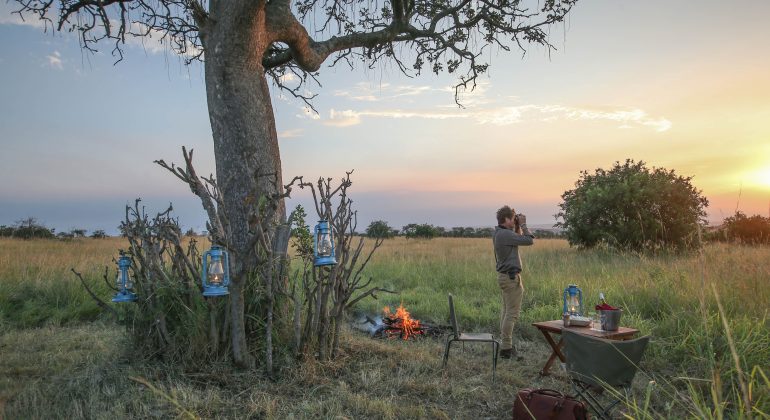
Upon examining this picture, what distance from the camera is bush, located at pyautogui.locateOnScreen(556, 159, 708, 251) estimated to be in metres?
16.9

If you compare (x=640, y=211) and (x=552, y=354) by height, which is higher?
(x=640, y=211)

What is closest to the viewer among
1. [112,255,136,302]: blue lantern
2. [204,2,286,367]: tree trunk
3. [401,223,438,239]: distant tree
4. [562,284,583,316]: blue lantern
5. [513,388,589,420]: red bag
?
[513,388,589,420]: red bag

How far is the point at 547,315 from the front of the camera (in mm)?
8305

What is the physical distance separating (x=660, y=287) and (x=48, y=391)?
26.8 feet

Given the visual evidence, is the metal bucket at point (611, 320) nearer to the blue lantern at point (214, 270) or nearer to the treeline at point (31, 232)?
the blue lantern at point (214, 270)

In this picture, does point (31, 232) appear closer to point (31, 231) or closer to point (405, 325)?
point (31, 231)

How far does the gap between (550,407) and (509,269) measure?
249 centimetres

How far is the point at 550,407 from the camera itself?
4164 millimetres

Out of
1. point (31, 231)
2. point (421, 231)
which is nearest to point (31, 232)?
point (31, 231)

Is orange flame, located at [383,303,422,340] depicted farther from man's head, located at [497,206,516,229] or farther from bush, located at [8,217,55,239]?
bush, located at [8,217,55,239]

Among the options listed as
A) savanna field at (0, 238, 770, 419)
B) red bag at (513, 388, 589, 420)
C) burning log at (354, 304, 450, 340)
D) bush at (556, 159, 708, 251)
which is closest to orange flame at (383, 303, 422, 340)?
burning log at (354, 304, 450, 340)

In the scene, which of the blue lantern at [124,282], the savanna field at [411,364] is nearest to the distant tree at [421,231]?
the savanna field at [411,364]

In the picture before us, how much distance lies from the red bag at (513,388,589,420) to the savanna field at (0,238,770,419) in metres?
0.56

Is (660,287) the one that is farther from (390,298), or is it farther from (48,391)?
(48,391)
